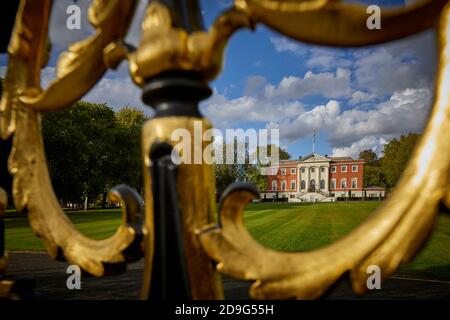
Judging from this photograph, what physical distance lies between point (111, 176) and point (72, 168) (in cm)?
637

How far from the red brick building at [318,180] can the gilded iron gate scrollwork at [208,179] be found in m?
77.1

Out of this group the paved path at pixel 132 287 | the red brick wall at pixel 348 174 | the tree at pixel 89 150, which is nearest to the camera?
the paved path at pixel 132 287

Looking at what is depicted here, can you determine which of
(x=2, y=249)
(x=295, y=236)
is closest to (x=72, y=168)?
(x=295, y=236)

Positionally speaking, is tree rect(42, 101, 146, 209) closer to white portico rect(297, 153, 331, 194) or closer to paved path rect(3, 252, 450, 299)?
paved path rect(3, 252, 450, 299)

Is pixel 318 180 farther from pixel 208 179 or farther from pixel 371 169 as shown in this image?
pixel 208 179

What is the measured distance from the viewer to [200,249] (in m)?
0.72

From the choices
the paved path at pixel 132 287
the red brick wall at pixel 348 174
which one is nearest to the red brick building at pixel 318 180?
the red brick wall at pixel 348 174

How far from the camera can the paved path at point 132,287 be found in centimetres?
558

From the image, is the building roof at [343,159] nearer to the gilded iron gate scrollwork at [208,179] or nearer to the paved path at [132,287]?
the paved path at [132,287]

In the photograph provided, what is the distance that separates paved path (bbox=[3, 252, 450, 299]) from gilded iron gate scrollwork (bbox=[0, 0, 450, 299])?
4602 millimetres

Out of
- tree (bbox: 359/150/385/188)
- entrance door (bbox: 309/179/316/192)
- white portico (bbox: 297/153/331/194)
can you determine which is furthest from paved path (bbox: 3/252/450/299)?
white portico (bbox: 297/153/331/194)

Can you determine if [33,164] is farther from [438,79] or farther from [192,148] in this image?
[438,79]

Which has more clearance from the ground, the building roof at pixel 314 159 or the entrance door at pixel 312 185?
the building roof at pixel 314 159
